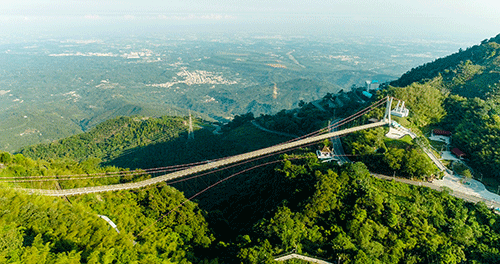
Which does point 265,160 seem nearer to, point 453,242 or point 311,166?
point 311,166

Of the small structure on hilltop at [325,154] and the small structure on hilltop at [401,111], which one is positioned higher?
the small structure on hilltop at [401,111]

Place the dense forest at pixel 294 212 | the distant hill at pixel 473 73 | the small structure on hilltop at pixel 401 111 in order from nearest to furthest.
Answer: the dense forest at pixel 294 212 < the small structure on hilltop at pixel 401 111 < the distant hill at pixel 473 73

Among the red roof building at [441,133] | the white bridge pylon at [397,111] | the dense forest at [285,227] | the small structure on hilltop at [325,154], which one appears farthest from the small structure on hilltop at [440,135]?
the dense forest at [285,227]

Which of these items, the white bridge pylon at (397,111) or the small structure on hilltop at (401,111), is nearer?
the white bridge pylon at (397,111)

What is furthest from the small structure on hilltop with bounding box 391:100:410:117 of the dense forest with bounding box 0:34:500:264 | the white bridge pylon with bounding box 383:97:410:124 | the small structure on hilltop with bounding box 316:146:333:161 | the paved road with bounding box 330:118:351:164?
the small structure on hilltop with bounding box 316:146:333:161

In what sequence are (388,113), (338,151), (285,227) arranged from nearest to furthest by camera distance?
(285,227), (338,151), (388,113)

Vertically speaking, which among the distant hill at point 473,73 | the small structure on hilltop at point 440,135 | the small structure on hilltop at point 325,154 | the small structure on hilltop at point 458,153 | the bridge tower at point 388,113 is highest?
the distant hill at point 473,73

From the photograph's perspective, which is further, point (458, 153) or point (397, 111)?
point (397, 111)

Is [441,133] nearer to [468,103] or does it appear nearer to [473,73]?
[468,103]

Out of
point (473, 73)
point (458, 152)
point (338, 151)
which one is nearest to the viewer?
point (458, 152)

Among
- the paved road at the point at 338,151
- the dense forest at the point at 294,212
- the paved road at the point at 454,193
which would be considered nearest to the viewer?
the dense forest at the point at 294,212

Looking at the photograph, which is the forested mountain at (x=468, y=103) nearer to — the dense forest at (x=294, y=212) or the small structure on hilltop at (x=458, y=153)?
the dense forest at (x=294, y=212)

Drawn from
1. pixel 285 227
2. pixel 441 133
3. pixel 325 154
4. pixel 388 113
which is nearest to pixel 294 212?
pixel 285 227

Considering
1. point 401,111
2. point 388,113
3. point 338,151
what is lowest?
point 338,151
